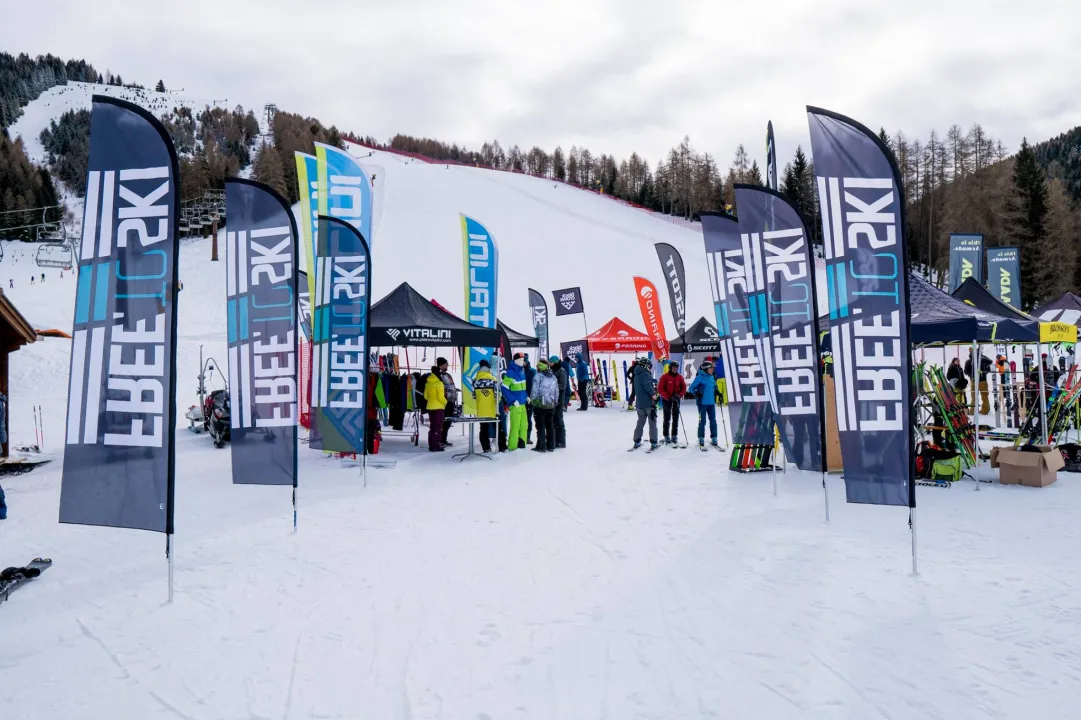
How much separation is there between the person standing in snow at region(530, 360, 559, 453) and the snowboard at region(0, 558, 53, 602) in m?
7.06

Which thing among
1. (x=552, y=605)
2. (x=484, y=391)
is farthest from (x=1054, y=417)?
(x=552, y=605)

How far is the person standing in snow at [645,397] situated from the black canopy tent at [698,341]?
6025mm

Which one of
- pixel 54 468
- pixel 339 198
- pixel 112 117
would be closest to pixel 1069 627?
pixel 112 117

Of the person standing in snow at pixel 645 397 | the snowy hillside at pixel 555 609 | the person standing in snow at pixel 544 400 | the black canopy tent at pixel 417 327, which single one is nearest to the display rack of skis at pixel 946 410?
the snowy hillside at pixel 555 609

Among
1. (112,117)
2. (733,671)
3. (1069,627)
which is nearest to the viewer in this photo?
(733,671)

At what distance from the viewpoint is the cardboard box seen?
8047mm

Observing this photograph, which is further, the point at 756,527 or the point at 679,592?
the point at 756,527

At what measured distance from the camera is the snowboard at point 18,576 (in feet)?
15.1

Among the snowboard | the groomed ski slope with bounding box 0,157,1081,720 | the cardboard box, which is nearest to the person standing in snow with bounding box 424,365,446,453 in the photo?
the groomed ski slope with bounding box 0,157,1081,720

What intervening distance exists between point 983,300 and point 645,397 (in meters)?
5.43

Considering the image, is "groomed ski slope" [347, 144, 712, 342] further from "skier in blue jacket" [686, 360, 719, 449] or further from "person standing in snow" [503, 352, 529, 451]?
"skier in blue jacket" [686, 360, 719, 449]

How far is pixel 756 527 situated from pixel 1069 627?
258cm

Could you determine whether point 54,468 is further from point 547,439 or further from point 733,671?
point 733,671

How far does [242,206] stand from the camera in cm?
657
